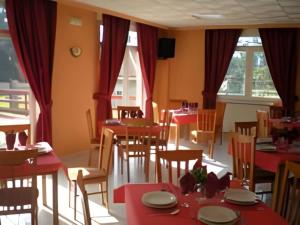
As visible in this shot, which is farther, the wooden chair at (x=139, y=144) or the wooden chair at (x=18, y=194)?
the wooden chair at (x=139, y=144)

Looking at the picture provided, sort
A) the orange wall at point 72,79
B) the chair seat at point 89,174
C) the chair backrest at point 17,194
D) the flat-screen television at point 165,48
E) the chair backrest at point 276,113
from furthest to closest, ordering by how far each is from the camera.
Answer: the flat-screen television at point 165,48 < the chair backrest at point 276,113 < the orange wall at point 72,79 < the chair seat at point 89,174 < the chair backrest at point 17,194

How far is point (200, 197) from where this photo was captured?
7.94 feet

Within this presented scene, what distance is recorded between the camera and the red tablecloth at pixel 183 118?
21.5 ft

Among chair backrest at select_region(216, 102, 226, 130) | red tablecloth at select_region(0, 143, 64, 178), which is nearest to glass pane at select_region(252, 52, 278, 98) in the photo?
chair backrest at select_region(216, 102, 226, 130)

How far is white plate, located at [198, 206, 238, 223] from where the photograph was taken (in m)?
2.00

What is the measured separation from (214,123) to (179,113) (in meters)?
0.68

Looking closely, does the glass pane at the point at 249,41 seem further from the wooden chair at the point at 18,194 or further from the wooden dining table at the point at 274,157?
the wooden chair at the point at 18,194

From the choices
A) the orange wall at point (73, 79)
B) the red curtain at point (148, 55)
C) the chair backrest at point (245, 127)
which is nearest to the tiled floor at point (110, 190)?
the orange wall at point (73, 79)

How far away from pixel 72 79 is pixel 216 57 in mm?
3618

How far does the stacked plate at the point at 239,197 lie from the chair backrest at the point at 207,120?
13.6 feet

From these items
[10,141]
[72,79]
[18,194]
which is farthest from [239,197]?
[72,79]

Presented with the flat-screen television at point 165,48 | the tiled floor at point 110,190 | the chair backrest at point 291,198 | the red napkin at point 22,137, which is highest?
the flat-screen television at point 165,48

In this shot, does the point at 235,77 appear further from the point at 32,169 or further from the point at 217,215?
the point at 217,215

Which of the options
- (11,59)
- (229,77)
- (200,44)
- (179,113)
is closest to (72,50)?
(11,59)
